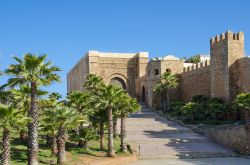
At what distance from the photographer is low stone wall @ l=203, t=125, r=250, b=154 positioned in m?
25.0

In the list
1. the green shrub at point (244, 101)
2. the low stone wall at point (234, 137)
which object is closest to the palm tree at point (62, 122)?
the low stone wall at point (234, 137)

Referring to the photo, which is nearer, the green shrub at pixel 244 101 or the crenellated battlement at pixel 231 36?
the green shrub at pixel 244 101

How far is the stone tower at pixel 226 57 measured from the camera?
113 feet

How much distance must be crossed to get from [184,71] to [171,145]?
19805 mm

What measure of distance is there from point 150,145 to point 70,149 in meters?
5.72

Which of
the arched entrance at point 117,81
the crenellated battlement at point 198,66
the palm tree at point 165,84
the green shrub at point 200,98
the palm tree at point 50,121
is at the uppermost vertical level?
the crenellated battlement at point 198,66

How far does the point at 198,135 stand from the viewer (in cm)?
3006

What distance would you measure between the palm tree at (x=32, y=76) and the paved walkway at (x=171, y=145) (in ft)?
25.2

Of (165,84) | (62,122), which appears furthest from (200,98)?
(62,122)

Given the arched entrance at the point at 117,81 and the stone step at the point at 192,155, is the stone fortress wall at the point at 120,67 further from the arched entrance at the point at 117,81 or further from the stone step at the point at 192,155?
the stone step at the point at 192,155

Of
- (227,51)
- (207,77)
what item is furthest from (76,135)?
(207,77)

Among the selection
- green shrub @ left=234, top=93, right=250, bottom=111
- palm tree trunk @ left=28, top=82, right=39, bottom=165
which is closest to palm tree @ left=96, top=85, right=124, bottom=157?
palm tree trunk @ left=28, top=82, right=39, bottom=165

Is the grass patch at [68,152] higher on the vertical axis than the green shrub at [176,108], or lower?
lower

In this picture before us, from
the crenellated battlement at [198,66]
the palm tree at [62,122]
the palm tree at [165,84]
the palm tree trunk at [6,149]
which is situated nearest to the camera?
the palm tree trunk at [6,149]
